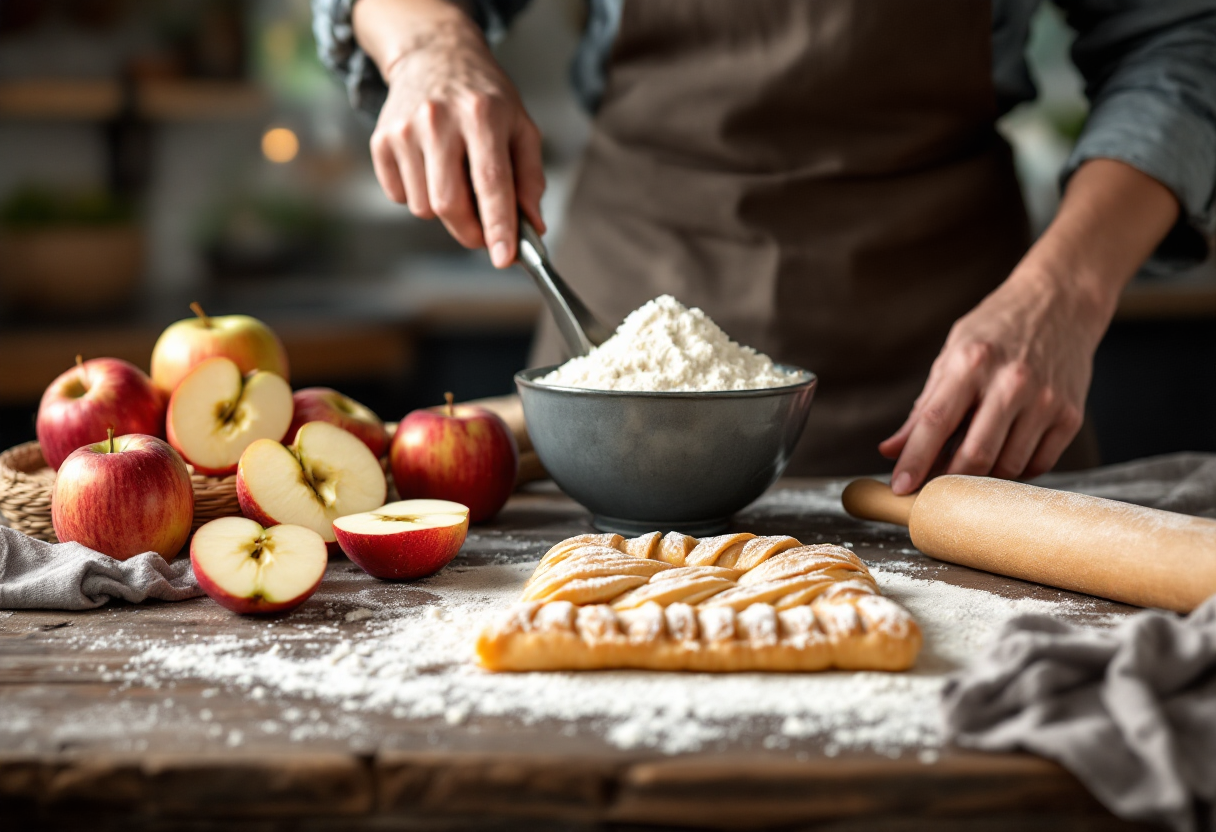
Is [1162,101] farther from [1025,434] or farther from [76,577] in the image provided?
[76,577]

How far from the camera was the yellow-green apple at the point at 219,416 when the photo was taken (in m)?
1.19

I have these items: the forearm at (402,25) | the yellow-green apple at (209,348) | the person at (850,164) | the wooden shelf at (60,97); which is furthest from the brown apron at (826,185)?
the wooden shelf at (60,97)

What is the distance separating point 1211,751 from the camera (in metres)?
0.68

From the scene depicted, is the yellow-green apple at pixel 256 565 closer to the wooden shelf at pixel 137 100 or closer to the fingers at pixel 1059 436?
the fingers at pixel 1059 436

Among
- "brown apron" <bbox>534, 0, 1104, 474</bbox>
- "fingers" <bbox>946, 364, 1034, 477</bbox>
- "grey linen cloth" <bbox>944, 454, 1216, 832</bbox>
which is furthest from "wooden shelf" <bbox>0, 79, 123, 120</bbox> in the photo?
"grey linen cloth" <bbox>944, 454, 1216, 832</bbox>

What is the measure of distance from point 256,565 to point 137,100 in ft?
10.3

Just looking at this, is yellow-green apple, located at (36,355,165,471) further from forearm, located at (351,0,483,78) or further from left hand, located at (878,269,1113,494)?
left hand, located at (878,269,1113,494)

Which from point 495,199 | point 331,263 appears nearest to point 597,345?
point 495,199

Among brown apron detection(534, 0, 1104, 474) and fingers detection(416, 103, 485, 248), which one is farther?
brown apron detection(534, 0, 1104, 474)

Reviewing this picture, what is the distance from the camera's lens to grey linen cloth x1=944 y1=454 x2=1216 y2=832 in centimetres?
66

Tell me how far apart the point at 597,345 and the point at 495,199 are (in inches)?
8.0

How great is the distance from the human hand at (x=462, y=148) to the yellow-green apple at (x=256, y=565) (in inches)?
16.4

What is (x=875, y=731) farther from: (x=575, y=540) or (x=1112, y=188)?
(x=1112, y=188)

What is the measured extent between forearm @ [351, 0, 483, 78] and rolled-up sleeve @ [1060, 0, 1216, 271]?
839 millimetres
